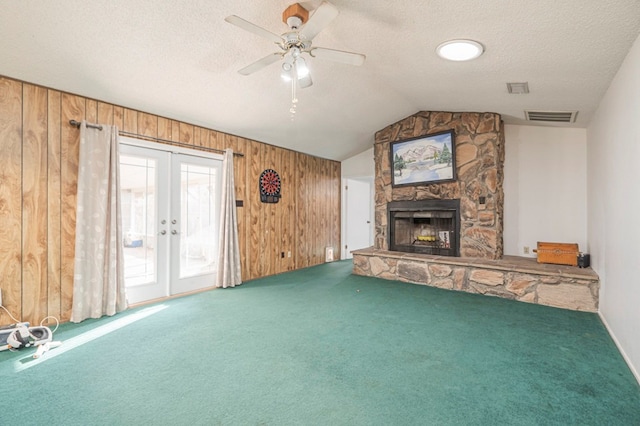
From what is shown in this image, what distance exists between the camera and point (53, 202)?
3.10 m

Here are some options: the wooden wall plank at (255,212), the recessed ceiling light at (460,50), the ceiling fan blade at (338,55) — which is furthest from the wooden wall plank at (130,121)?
the recessed ceiling light at (460,50)

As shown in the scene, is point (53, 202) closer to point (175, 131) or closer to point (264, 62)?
point (175, 131)

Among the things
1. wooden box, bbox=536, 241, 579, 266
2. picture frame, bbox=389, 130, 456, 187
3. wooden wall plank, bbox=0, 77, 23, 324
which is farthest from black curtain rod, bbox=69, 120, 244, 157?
wooden box, bbox=536, 241, 579, 266

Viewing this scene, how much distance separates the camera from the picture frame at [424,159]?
4.76 m

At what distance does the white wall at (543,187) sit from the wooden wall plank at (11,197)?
611 cm

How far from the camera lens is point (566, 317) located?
3.24 meters

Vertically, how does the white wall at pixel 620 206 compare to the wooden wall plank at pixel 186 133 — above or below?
below

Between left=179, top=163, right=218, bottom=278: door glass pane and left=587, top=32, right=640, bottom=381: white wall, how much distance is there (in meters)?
4.58

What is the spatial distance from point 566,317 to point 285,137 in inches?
176

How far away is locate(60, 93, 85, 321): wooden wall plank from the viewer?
316 cm

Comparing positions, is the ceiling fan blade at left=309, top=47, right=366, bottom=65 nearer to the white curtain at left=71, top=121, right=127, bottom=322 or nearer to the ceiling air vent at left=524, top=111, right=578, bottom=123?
the white curtain at left=71, top=121, right=127, bottom=322

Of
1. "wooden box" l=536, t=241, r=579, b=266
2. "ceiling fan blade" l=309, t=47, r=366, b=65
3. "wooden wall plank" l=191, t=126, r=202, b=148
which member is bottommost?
"wooden box" l=536, t=241, r=579, b=266

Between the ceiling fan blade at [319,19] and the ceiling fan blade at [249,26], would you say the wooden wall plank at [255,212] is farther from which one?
the ceiling fan blade at [319,19]

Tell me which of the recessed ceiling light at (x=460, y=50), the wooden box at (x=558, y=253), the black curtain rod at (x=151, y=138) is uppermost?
the recessed ceiling light at (x=460, y=50)
